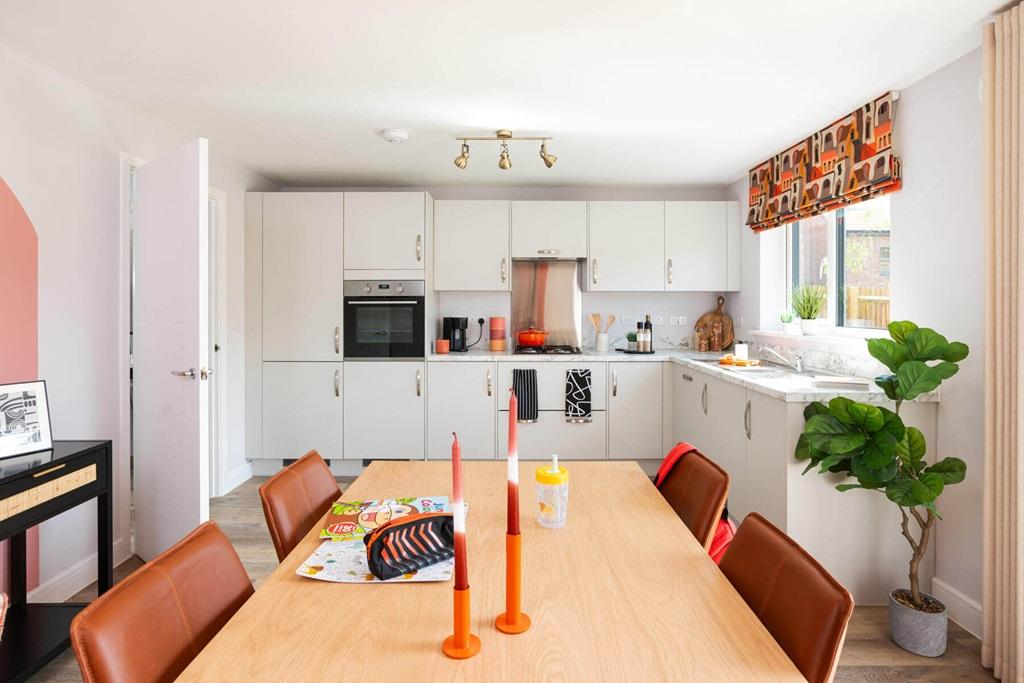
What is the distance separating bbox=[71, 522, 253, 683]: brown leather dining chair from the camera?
34.4 inches

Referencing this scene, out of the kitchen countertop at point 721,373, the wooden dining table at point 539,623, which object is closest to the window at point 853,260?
the kitchen countertop at point 721,373

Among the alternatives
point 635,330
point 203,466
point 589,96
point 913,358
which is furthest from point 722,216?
point 203,466

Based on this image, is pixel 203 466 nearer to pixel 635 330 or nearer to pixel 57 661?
pixel 57 661

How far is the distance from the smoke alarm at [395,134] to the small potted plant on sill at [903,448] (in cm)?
261

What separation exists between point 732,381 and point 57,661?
3.23 m

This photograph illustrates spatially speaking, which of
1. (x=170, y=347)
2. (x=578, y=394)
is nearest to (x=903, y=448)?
(x=578, y=394)

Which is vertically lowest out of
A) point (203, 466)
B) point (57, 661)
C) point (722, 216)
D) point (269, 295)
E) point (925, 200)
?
point (57, 661)

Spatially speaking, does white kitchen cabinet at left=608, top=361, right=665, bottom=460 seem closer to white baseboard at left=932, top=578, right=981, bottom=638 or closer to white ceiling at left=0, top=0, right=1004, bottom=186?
white ceiling at left=0, top=0, right=1004, bottom=186

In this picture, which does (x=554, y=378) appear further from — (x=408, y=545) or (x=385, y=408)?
(x=408, y=545)

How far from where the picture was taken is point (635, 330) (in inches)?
199

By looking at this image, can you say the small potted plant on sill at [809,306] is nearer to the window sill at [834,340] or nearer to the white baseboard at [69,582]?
the window sill at [834,340]

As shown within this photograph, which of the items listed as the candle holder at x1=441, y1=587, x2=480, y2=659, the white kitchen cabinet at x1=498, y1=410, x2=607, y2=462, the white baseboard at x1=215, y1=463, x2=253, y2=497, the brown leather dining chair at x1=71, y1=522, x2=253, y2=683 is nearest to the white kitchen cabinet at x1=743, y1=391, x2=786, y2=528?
the white kitchen cabinet at x1=498, y1=410, x2=607, y2=462

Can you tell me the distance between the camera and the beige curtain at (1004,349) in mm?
1987

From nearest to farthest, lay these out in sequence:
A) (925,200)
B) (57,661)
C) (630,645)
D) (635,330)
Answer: (630,645), (57,661), (925,200), (635,330)
